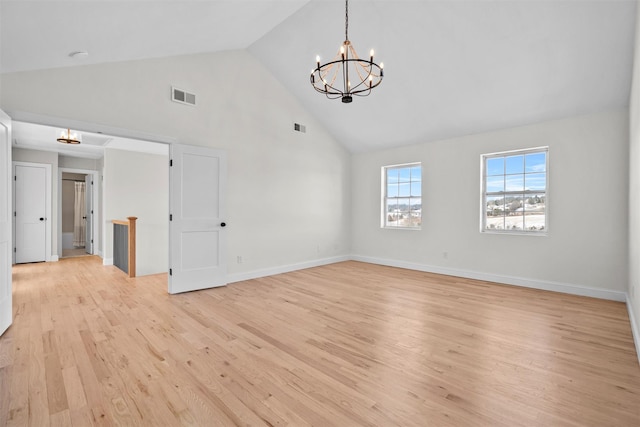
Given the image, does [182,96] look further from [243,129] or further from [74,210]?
[74,210]

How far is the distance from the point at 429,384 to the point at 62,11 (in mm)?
3939

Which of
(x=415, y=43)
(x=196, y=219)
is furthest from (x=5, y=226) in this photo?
(x=415, y=43)

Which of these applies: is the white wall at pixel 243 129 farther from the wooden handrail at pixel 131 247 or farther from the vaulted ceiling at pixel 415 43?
the wooden handrail at pixel 131 247

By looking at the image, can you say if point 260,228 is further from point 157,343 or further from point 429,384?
point 429,384

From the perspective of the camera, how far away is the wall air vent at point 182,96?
14.5 ft

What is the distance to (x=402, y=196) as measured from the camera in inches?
264

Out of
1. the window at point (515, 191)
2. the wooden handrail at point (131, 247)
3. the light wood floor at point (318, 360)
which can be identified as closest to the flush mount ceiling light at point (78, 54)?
the light wood floor at point (318, 360)

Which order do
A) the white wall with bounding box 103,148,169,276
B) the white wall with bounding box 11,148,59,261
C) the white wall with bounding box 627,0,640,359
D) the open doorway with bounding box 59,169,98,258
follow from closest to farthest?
the white wall with bounding box 627,0,640,359 → the white wall with bounding box 103,148,169,276 → the white wall with bounding box 11,148,59,261 → the open doorway with bounding box 59,169,98,258

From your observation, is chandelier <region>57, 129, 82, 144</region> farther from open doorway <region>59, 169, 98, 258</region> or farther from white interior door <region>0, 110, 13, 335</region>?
open doorway <region>59, 169, 98, 258</region>

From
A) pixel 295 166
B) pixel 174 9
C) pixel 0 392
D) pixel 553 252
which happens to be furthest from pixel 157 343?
pixel 553 252

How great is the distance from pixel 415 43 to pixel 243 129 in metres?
3.04

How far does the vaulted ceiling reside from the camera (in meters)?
2.83

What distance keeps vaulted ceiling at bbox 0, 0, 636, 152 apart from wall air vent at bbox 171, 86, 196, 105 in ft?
1.62

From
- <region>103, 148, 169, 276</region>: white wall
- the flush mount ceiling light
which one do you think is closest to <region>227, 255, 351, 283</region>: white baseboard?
<region>103, 148, 169, 276</region>: white wall
